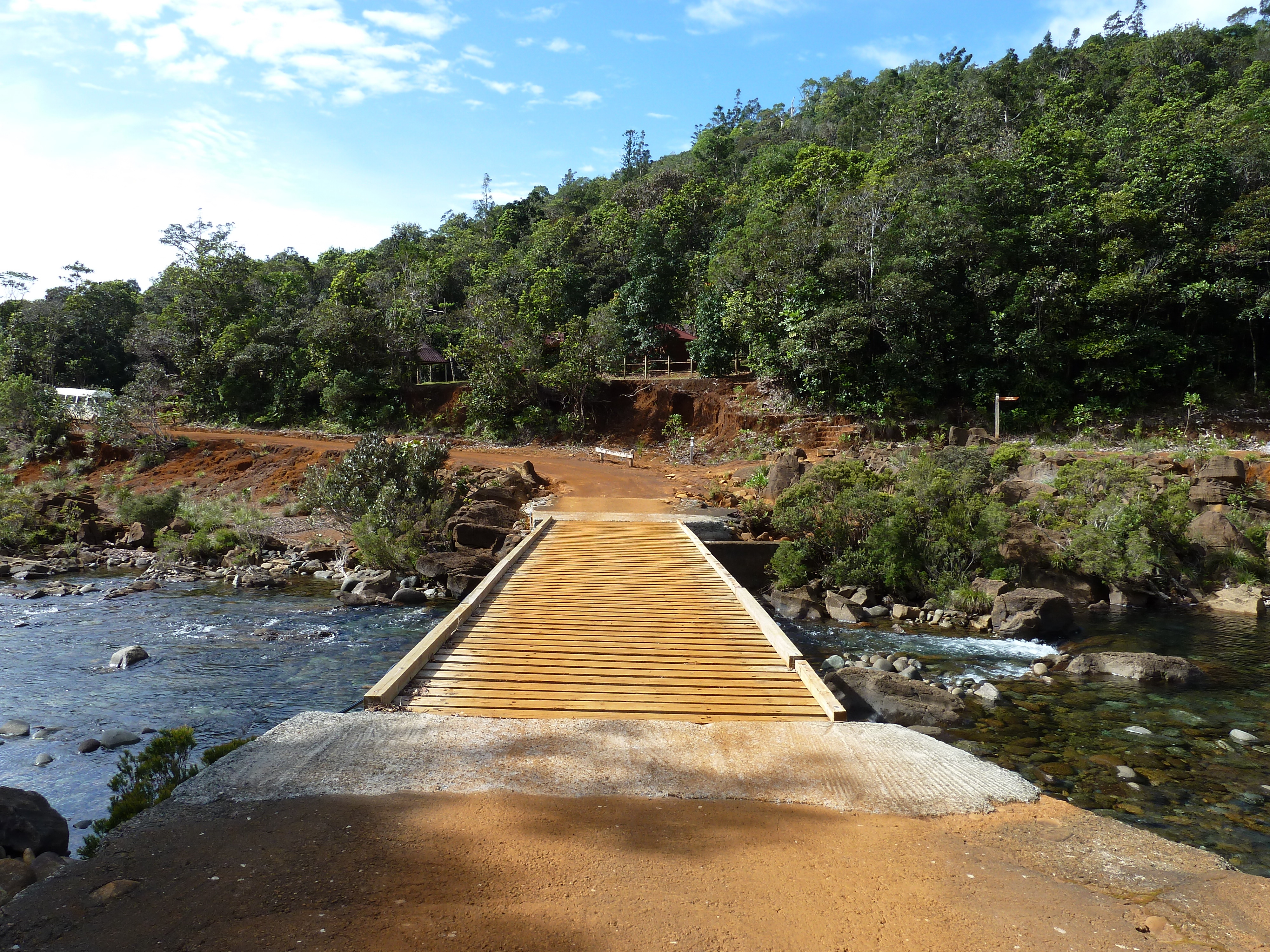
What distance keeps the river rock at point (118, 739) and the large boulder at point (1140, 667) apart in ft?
35.4

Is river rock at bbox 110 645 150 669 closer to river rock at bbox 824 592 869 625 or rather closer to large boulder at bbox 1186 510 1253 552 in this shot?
river rock at bbox 824 592 869 625

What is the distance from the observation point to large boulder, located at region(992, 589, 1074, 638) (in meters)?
11.0

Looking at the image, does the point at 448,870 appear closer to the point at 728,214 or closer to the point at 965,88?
the point at 728,214

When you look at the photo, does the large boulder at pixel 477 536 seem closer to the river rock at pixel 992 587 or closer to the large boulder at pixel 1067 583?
the river rock at pixel 992 587

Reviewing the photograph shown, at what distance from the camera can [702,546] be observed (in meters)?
11.1

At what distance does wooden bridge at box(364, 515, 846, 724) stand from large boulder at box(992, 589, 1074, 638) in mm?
4933

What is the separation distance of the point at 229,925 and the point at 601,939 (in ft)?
4.86

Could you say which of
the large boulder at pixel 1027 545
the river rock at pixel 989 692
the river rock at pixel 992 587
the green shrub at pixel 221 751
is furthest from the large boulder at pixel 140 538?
the large boulder at pixel 1027 545

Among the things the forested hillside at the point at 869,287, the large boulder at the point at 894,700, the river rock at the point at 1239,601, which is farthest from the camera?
the forested hillside at the point at 869,287

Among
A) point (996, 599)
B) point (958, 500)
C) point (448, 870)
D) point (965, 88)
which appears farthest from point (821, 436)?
point (965, 88)

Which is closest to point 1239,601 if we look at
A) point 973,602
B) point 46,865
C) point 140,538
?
point 973,602

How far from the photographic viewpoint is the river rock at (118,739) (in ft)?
22.9

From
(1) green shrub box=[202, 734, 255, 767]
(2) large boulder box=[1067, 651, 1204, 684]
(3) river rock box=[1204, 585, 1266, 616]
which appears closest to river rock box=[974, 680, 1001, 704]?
(2) large boulder box=[1067, 651, 1204, 684]

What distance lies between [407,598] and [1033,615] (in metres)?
10.2
